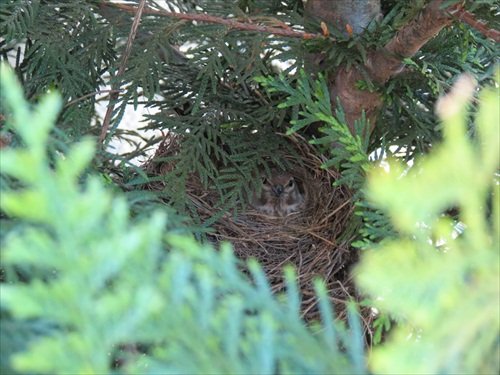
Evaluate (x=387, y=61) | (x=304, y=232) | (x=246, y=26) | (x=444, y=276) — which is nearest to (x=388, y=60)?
(x=387, y=61)

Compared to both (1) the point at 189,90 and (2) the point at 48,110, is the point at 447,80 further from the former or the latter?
(2) the point at 48,110

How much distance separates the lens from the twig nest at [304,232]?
140 centimetres

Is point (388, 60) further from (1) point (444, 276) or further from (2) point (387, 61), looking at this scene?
(1) point (444, 276)

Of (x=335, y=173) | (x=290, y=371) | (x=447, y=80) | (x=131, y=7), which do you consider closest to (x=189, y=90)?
(x=131, y=7)

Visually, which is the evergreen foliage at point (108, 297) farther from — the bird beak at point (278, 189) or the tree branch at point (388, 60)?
the bird beak at point (278, 189)

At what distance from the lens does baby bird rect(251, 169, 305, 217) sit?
1947 mm

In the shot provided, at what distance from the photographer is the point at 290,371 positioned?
19.2 inches

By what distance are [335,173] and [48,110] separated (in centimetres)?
119

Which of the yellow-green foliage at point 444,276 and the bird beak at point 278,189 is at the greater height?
the yellow-green foliage at point 444,276

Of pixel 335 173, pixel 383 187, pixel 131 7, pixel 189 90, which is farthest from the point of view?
pixel 335 173

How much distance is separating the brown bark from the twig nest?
0.70 ft

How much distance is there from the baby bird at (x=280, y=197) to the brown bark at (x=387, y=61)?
2.02 ft

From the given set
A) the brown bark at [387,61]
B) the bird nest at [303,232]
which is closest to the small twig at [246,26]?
the brown bark at [387,61]

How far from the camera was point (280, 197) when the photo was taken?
6.56 feet
